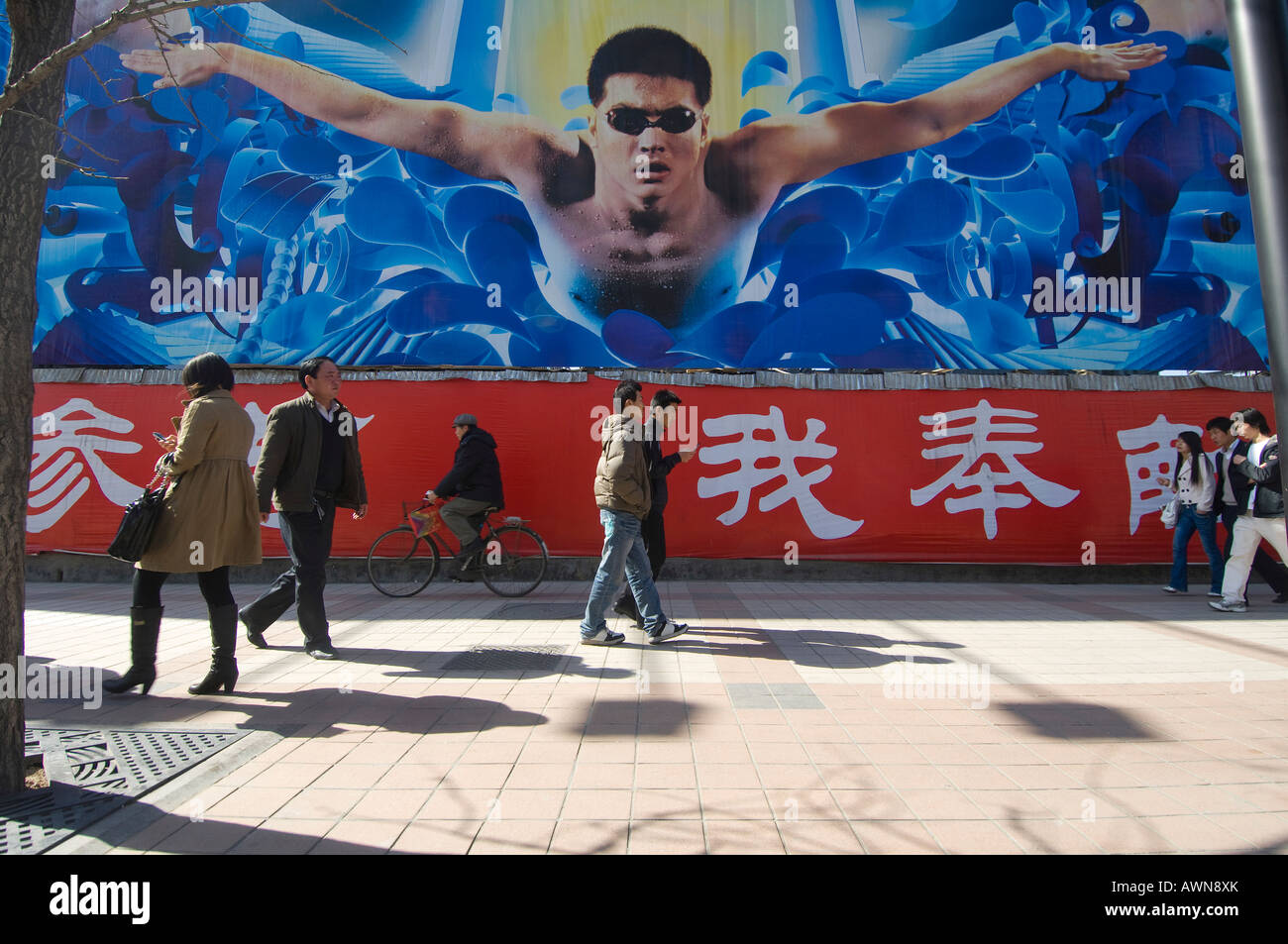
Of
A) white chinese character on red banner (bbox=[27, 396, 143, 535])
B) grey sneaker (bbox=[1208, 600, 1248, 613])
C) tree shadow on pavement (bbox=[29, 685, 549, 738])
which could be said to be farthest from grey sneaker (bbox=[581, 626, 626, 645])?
white chinese character on red banner (bbox=[27, 396, 143, 535])

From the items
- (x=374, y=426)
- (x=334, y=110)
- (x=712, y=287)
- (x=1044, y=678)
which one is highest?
(x=334, y=110)

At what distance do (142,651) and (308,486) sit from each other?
131 centimetres

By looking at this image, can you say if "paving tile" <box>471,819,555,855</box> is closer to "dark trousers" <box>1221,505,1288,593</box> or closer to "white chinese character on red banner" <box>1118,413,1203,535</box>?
"dark trousers" <box>1221,505,1288,593</box>

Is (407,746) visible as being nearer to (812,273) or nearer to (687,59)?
(812,273)

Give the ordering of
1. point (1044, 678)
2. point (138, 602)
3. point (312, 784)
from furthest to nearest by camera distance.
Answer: point (1044, 678) → point (138, 602) → point (312, 784)

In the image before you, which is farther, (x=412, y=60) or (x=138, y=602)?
(x=412, y=60)

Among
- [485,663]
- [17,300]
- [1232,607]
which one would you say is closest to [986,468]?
[1232,607]

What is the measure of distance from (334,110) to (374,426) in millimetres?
3972

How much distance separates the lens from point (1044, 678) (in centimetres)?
454

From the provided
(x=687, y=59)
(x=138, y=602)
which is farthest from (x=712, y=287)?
(x=138, y=602)

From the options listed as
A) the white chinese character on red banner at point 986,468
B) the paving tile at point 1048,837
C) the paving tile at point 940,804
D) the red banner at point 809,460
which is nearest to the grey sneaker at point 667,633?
the paving tile at point 940,804

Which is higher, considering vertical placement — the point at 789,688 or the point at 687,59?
the point at 687,59

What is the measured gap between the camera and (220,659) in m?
4.09

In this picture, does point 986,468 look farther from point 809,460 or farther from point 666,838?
point 666,838
